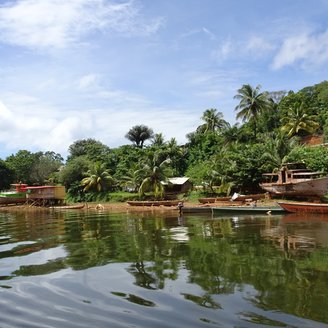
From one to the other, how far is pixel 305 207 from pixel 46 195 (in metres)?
31.5

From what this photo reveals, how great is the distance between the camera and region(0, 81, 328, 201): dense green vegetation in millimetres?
37844

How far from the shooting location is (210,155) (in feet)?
176

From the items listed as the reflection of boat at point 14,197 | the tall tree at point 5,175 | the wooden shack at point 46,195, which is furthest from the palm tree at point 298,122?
the tall tree at point 5,175

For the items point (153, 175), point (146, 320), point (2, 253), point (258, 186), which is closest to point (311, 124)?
point (258, 186)

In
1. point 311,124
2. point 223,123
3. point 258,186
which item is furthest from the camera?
point 223,123

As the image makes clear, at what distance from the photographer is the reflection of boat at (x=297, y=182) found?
3114 cm

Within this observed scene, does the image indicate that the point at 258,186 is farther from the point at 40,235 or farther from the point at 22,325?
the point at 22,325

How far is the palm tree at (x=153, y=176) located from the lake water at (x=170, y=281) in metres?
21.8

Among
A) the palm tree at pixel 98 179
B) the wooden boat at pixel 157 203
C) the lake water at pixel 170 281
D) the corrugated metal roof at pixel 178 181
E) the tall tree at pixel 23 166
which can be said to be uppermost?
the tall tree at pixel 23 166

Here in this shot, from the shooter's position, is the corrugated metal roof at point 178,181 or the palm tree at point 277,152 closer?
the palm tree at point 277,152

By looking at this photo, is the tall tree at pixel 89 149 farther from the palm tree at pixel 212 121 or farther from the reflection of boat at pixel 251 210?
the reflection of boat at pixel 251 210

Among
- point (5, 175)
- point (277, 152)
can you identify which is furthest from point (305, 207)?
point (5, 175)

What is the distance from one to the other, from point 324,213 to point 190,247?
14.5 meters

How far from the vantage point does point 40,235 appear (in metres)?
21.7
